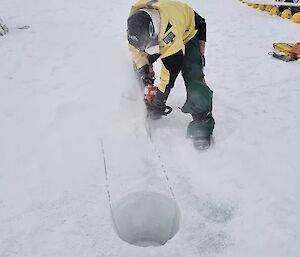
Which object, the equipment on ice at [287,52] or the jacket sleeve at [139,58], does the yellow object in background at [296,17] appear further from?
the jacket sleeve at [139,58]

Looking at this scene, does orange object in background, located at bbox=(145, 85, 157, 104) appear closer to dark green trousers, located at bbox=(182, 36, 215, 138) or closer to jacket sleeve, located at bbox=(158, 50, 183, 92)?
jacket sleeve, located at bbox=(158, 50, 183, 92)

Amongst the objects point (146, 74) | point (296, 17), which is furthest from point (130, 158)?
point (296, 17)

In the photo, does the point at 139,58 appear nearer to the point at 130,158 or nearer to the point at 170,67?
the point at 170,67

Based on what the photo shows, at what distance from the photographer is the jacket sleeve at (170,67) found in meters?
2.84

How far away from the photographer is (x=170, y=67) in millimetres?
2906

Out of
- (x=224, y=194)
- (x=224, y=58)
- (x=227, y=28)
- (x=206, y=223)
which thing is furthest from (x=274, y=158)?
(x=227, y=28)

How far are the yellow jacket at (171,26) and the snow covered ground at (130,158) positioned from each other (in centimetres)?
74

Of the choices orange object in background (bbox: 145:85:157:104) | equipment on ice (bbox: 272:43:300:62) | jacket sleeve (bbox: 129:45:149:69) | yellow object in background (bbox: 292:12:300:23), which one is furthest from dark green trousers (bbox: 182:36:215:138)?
yellow object in background (bbox: 292:12:300:23)

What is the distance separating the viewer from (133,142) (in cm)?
319

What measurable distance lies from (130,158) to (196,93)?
83 centimetres

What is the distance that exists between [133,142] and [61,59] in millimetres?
2695

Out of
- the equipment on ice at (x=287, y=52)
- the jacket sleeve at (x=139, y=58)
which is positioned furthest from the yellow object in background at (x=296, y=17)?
the jacket sleeve at (x=139, y=58)

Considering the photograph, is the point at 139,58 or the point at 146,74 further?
the point at 146,74

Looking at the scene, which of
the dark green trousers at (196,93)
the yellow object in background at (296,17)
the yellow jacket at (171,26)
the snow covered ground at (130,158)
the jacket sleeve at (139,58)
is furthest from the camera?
the yellow object in background at (296,17)
